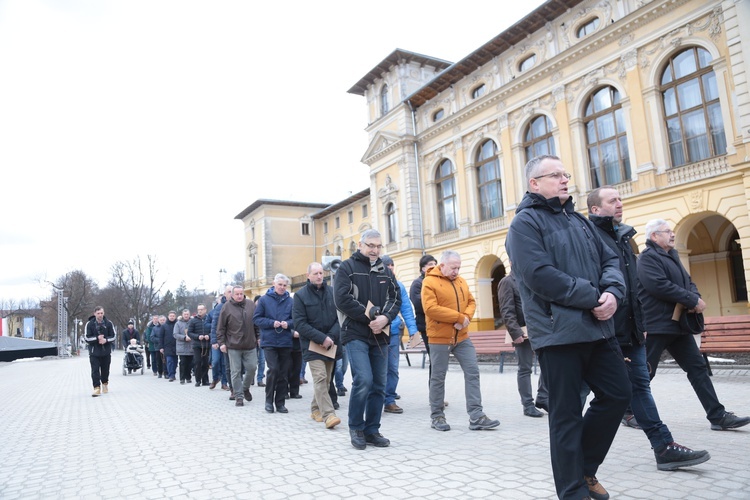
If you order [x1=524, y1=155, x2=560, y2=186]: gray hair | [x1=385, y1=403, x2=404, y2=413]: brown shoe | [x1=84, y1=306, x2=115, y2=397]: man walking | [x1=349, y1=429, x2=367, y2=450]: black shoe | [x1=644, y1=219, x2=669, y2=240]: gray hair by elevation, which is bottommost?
[x1=385, y1=403, x2=404, y2=413]: brown shoe

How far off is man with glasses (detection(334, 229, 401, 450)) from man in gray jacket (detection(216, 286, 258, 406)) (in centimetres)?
436

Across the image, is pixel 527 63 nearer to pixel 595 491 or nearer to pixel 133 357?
pixel 133 357

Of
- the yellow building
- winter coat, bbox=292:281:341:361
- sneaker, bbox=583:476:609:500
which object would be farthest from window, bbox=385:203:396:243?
sneaker, bbox=583:476:609:500

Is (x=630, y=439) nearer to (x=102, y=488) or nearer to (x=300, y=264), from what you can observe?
(x=102, y=488)

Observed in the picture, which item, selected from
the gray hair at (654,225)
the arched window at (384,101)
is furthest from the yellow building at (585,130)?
the gray hair at (654,225)

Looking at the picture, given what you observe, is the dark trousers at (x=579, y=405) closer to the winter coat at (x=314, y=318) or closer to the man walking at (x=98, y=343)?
the winter coat at (x=314, y=318)

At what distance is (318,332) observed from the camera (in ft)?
22.7

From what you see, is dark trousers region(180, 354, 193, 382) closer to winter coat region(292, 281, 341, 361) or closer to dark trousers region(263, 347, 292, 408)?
dark trousers region(263, 347, 292, 408)

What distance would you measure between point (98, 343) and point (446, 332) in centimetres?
899

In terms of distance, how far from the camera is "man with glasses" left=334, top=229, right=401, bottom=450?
557 centimetres

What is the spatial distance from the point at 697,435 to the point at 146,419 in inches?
291

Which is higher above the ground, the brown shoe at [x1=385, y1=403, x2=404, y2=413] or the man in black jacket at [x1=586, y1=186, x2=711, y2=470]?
the man in black jacket at [x1=586, y1=186, x2=711, y2=470]

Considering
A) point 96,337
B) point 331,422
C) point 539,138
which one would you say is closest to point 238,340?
point 331,422

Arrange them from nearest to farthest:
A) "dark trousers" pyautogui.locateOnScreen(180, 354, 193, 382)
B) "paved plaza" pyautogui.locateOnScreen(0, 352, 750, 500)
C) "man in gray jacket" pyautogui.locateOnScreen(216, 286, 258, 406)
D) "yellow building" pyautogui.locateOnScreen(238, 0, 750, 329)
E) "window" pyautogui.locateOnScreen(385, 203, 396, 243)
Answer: "paved plaza" pyautogui.locateOnScreen(0, 352, 750, 500) → "man in gray jacket" pyautogui.locateOnScreen(216, 286, 258, 406) → "dark trousers" pyautogui.locateOnScreen(180, 354, 193, 382) → "yellow building" pyautogui.locateOnScreen(238, 0, 750, 329) → "window" pyautogui.locateOnScreen(385, 203, 396, 243)
